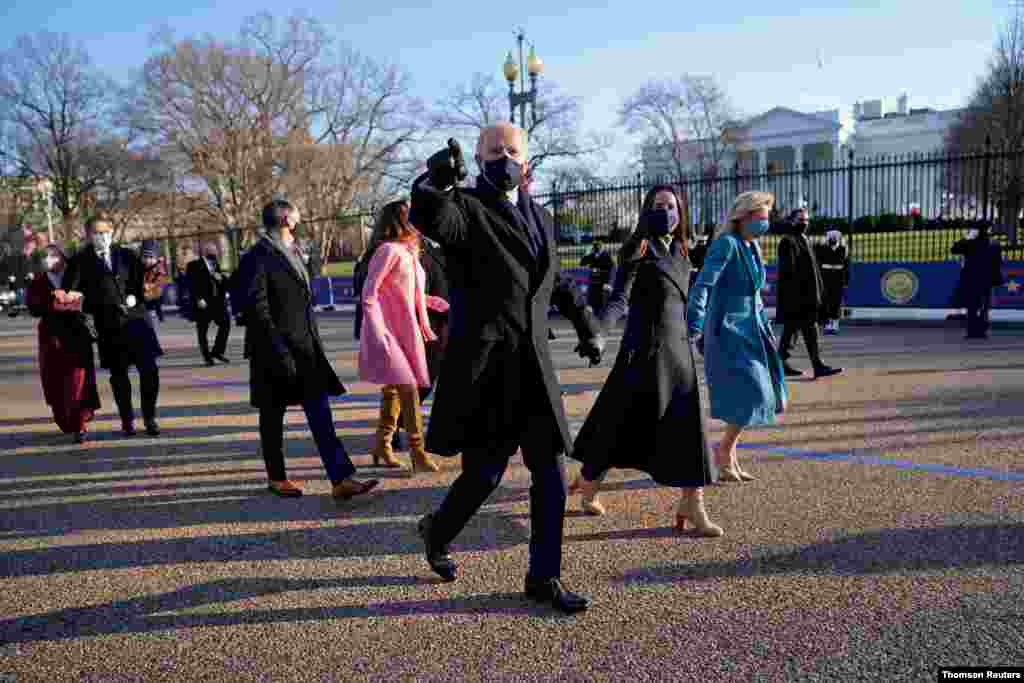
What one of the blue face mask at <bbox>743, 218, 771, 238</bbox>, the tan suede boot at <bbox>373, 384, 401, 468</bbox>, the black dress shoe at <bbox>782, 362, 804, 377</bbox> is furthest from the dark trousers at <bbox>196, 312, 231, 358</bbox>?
the blue face mask at <bbox>743, 218, 771, 238</bbox>

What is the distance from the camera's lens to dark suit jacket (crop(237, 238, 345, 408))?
485 cm

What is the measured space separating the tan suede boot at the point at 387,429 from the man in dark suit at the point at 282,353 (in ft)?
2.20

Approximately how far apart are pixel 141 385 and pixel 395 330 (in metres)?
2.68

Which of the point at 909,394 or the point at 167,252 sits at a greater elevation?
the point at 167,252

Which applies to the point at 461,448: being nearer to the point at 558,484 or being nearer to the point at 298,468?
the point at 558,484

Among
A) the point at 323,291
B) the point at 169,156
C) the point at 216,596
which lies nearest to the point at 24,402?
the point at 216,596

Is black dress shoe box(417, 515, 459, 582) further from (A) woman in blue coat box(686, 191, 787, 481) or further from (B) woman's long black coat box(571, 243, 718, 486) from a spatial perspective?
(A) woman in blue coat box(686, 191, 787, 481)

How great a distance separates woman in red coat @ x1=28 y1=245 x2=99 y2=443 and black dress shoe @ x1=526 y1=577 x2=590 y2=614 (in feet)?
16.8

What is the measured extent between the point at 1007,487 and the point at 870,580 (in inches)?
68.0

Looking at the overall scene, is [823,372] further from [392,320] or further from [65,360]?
[65,360]

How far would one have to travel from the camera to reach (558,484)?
324 cm

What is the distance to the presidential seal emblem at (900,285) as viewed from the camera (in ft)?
50.3

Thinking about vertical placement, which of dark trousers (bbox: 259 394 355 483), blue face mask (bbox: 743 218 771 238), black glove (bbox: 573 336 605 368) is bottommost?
dark trousers (bbox: 259 394 355 483)

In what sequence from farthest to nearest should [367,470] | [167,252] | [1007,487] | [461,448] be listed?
[167,252]
[367,470]
[1007,487]
[461,448]
